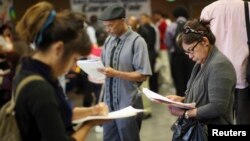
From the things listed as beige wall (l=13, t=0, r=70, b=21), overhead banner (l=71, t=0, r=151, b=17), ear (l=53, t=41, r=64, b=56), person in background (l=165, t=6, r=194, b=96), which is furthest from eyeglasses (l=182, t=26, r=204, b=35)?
beige wall (l=13, t=0, r=70, b=21)

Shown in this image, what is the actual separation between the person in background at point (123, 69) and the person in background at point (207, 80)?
27.2 inches

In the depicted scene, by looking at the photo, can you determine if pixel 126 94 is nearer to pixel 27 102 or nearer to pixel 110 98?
pixel 110 98

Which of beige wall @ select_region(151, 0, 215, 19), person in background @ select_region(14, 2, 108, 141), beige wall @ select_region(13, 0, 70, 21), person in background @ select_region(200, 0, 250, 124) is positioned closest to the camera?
person in background @ select_region(14, 2, 108, 141)

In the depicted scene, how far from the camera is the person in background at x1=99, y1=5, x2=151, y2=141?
3.12m

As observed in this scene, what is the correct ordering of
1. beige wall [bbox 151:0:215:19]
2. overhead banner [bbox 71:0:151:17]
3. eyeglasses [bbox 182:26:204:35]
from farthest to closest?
1. beige wall [bbox 151:0:215:19]
2. overhead banner [bbox 71:0:151:17]
3. eyeglasses [bbox 182:26:204:35]

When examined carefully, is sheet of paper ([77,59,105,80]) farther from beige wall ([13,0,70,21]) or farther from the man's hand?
beige wall ([13,0,70,21])

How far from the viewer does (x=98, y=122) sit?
1.83m

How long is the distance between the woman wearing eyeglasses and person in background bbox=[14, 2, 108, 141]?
36.4 inches

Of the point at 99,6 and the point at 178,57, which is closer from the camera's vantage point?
the point at 178,57

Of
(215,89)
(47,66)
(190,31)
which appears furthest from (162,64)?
(47,66)

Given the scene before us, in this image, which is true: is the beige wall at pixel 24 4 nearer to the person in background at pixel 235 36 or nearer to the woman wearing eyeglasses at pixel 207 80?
the person in background at pixel 235 36

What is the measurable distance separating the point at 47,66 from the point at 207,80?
1094 millimetres

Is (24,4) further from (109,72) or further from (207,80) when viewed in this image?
(207,80)

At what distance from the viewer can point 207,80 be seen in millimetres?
2328
